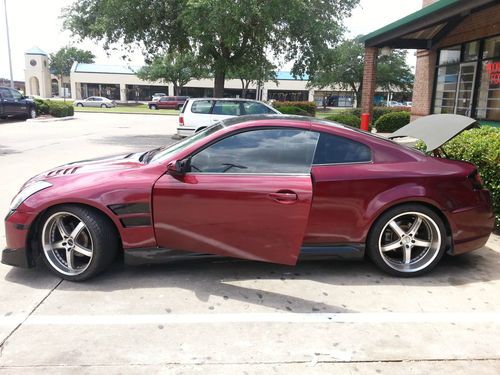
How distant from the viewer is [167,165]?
394cm

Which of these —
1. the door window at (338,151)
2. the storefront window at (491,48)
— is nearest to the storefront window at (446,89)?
the storefront window at (491,48)

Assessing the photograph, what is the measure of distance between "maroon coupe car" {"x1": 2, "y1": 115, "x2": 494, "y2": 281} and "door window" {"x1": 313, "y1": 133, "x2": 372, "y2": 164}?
0.01m

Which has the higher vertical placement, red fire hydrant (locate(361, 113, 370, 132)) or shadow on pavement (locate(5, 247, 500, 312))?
red fire hydrant (locate(361, 113, 370, 132))

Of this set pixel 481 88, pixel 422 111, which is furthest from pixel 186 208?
pixel 422 111

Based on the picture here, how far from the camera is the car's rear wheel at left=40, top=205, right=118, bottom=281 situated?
387cm

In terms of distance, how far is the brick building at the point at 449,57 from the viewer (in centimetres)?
1148

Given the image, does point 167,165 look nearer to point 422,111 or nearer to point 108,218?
point 108,218

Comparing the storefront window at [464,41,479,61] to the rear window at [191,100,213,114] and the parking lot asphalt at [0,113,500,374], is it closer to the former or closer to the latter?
the rear window at [191,100,213,114]

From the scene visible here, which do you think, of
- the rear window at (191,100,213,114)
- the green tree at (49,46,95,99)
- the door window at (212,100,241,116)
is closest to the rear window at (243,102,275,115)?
the door window at (212,100,241,116)

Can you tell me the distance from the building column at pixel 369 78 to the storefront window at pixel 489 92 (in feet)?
9.67

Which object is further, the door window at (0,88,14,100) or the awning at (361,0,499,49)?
the door window at (0,88,14,100)

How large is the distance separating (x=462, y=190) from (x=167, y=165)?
2718 millimetres

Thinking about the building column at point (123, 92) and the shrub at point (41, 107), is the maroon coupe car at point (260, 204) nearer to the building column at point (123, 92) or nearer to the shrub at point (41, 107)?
the shrub at point (41, 107)

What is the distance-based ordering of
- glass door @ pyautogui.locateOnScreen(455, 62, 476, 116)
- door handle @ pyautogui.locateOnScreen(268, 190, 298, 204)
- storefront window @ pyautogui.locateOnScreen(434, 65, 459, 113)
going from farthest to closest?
storefront window @ pyautogui.locateOnScreen(434, 65, 459, 113), glass door @ pyautogui.locateOnScreen(455, 62, 476, 116), door handle @ pyautogui.locateOnScreen(268, 190, 298, 204)
